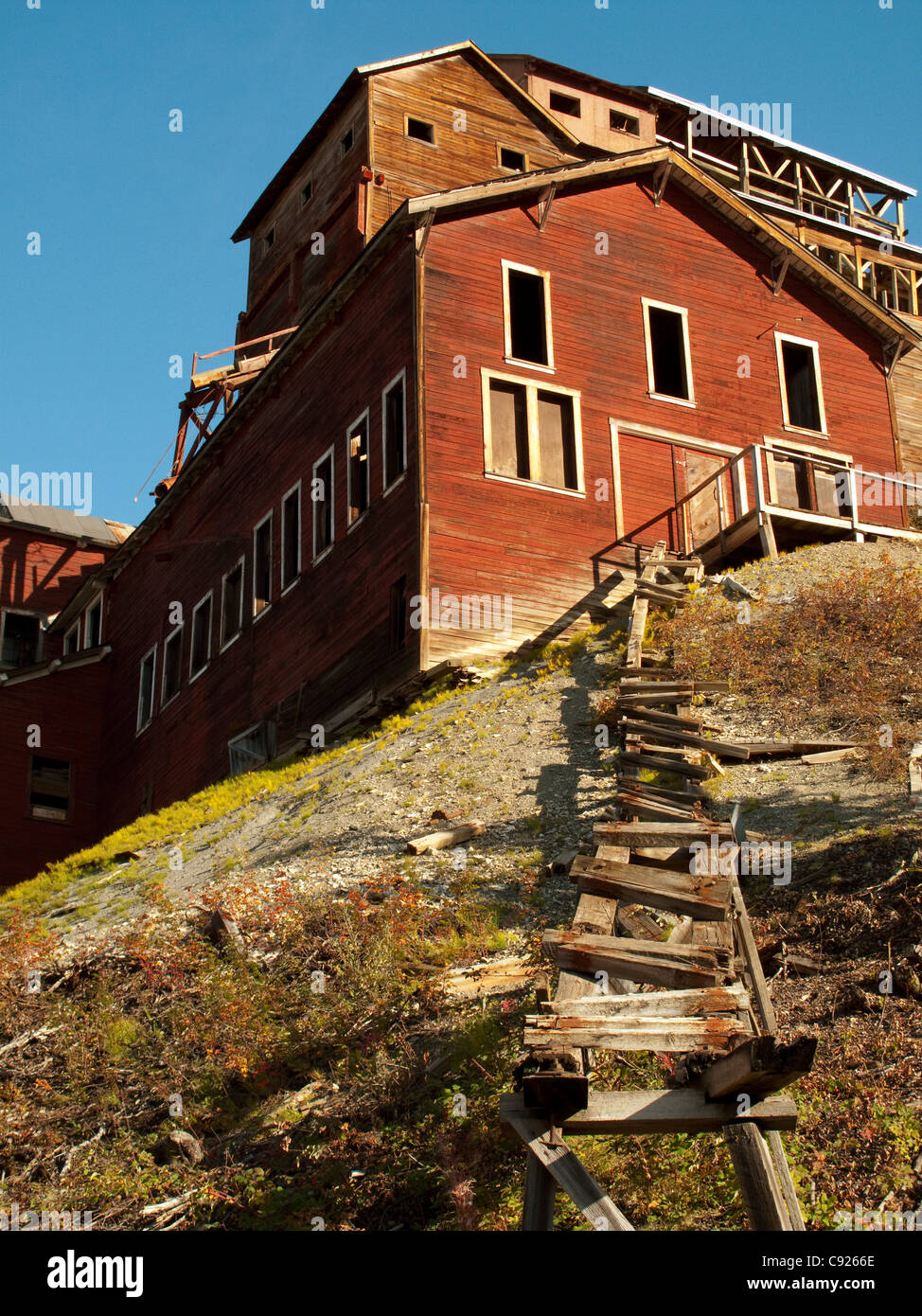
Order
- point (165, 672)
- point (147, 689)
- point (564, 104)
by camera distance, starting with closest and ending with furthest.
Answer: point (165, 672), point (147, 689), point (564, 104)

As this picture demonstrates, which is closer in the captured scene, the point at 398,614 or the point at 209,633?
→ the point at 398,614

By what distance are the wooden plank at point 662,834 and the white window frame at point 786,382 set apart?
794 inches

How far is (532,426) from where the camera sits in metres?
25.5

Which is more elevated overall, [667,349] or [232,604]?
[667,349]

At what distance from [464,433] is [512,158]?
15256 mm

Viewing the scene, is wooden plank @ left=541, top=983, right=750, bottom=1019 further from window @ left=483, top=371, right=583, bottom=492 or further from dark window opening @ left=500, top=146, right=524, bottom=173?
dark window opening @ left=500, top=146, right=524, bottom=173

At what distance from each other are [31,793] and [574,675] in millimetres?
19762

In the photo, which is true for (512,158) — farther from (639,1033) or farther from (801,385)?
(639,1033)

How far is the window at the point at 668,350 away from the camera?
92.0 ft

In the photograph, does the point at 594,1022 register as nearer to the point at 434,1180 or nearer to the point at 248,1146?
the point at 434,1180

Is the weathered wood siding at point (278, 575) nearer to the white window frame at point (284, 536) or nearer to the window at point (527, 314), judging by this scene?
the white window frame at point (284, 536)

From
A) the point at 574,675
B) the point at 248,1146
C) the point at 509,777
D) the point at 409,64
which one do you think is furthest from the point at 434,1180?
the point at 409,64

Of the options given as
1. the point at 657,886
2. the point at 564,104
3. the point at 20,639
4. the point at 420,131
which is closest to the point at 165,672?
the point at 20,639

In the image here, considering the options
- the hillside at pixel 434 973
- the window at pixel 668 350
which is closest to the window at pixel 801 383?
the window at pixel 668 350
